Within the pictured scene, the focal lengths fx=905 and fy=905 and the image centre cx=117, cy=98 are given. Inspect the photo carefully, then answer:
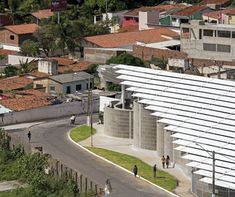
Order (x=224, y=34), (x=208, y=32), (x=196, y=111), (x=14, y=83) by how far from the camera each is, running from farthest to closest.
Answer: (x=208, y=32) < (x=224, y=34) < (x=14, y=83) < (x=196, y=111)

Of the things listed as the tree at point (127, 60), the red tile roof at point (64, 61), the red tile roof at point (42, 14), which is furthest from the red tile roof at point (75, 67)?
the red tile roof at point (42, 14)

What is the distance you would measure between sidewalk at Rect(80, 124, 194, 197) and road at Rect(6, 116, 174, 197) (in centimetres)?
146

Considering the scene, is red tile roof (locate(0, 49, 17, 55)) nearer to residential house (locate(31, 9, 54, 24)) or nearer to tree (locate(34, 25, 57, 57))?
tree (locate(34, 25, 57, 57))

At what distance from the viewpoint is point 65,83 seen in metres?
90.4

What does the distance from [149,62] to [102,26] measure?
29996 mm

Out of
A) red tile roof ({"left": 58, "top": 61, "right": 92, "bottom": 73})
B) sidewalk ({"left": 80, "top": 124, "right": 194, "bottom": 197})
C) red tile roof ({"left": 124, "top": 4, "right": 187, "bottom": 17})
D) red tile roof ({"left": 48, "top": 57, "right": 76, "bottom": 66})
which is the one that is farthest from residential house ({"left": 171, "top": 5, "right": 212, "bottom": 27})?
sidewalk ({"left": 80, "top": 124, "right": 194, "bottom": 197})

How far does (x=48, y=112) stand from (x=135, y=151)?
16.1 meters

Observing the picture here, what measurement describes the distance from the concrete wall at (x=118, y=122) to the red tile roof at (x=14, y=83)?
18.6m

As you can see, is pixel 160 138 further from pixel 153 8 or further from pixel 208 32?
pixel 153 8

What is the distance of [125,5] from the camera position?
150 meters

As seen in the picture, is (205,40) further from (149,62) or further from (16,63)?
(16,63)

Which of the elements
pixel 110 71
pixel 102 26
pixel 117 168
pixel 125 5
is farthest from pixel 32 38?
pixel 117 168

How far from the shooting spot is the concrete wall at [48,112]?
265ft

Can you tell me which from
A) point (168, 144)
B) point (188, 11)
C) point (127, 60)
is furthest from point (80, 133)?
point (188, 11)
